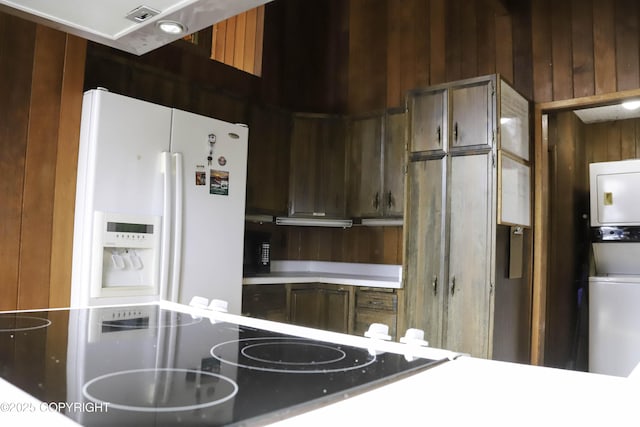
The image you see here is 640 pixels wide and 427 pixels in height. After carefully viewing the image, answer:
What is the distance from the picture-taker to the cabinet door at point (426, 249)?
3.21m

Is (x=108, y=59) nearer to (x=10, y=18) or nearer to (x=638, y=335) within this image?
(x=10, y=18)

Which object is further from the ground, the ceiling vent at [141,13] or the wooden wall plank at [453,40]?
the wooden wall plank at [453,40]

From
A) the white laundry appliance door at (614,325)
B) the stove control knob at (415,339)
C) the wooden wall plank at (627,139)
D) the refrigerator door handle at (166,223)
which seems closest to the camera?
the stove control knob at (415,339)

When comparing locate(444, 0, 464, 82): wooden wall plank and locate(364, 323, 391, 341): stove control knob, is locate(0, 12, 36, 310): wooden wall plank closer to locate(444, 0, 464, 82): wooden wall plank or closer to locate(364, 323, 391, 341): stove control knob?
locate(364, 323, 391, 341): stove control knob

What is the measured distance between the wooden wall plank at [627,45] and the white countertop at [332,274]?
76.4 inches

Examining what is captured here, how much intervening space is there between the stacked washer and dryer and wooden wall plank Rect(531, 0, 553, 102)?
3.73ft

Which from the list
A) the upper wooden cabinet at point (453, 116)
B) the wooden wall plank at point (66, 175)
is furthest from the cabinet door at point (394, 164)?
the wooden wall plank at point (66, 175)

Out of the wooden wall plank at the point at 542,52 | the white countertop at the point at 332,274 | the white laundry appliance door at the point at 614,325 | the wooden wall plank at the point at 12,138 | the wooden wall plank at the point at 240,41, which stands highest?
the wooden wall plank at the point at 240,41

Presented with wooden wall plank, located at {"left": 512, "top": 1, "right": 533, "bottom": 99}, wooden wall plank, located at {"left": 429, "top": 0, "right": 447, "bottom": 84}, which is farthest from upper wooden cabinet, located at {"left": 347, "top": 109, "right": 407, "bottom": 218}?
wooden wall plank, located at {"left": 512, "top": 1, "right": 533, "bottom": 99}

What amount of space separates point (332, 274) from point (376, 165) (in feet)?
3.28

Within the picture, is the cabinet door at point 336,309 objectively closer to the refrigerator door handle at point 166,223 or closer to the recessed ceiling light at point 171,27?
the refrigerator door handle at point 166,223

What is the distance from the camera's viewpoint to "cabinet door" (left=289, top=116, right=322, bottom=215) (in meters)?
4.09

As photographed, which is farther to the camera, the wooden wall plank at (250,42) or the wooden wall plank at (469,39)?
the wooden wall plank at (250,42)

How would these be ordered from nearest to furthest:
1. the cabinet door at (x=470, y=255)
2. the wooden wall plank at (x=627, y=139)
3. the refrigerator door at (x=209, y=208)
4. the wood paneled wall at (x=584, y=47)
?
1. the refrigerator door at (x=209, y=208)
2. the cabinet door at (x=470, y=255)
3. the wood paneled wall at (x=584, y=47)
4. the wooden wall plank at (x=627, y=139)
